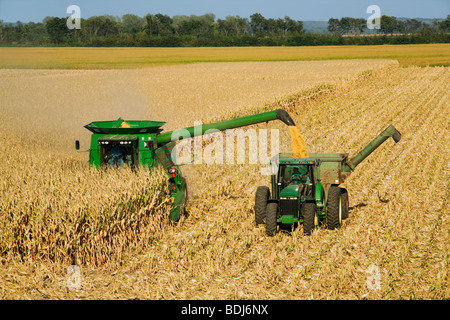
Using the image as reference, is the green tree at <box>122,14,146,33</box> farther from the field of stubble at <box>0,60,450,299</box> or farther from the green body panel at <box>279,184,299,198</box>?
the green body panel at <box>279,184,299,198</box>

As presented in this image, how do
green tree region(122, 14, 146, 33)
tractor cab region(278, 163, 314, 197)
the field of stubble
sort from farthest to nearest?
green tree region(122, 14, 146, 33) → tractor cab region(278, 163, 314, 197) → the field of stubble

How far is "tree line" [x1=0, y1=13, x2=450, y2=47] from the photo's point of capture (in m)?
95.8

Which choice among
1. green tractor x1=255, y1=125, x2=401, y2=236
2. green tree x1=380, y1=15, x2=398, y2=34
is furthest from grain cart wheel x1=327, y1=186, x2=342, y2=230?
green tree x1=380, y1=15, x2=398, y2=34

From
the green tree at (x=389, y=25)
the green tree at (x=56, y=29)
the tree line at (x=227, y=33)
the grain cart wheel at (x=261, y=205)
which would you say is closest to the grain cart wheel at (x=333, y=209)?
the grain cart wheel at (x=261, y=205)

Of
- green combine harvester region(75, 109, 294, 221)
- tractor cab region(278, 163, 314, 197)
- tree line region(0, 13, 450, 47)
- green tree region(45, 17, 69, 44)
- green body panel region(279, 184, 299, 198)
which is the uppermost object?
tree line region(0, 13, 450, 47)

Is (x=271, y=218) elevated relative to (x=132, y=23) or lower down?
lower down

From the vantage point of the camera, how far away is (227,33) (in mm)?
118750

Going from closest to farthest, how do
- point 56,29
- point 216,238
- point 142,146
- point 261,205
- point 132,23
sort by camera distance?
1. point 216,238
2. point 261,205
3. point 142,146
4. point 56,29
5. point 132,23

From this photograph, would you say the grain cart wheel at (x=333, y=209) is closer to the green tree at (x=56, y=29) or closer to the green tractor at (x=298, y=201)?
the green tractor at (x=298, y=201)

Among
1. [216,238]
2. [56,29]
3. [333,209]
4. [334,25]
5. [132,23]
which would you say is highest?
[334,25]

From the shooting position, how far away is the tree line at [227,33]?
314 feet

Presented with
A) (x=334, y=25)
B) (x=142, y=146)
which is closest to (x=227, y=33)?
(x=334, y=25)

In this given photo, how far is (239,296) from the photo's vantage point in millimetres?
7688

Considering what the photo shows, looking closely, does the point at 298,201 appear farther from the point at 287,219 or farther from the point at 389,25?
the point at 389,25
